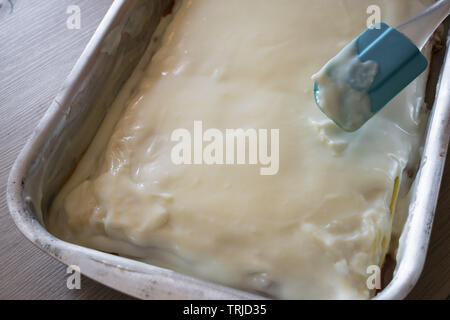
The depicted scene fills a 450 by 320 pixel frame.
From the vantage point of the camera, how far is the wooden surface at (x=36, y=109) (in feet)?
2.64

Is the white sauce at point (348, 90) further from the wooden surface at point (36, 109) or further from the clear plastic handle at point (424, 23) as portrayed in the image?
the wooden surface at point (36, 109)

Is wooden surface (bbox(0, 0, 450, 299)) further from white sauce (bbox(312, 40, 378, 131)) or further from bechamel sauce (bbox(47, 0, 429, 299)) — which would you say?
white sauce (bbox(312, 40, 378, 131))

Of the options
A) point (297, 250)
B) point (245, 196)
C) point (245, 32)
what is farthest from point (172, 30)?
point (297, 250)

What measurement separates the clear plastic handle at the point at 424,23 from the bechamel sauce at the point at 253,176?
0.35 ft

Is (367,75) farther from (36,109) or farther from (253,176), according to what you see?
(36,109)

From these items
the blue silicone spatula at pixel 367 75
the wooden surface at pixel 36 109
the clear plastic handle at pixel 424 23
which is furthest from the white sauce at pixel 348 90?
the wooden surface at pixel 36 109

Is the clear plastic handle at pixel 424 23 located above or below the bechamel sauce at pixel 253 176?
above

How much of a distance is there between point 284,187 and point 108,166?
1.12ft

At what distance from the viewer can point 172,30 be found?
106 cm

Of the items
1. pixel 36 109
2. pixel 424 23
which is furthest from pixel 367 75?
pixel 36 109

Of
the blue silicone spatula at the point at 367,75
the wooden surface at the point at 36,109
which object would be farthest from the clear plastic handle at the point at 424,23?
the wooden surface at the point at 36,109

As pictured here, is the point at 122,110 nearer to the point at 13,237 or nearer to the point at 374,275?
the point at 13,237

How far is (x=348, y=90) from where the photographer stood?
83 centimetres

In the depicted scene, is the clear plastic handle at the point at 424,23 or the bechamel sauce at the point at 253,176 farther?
the clear plastic handle at the point at 424,23
